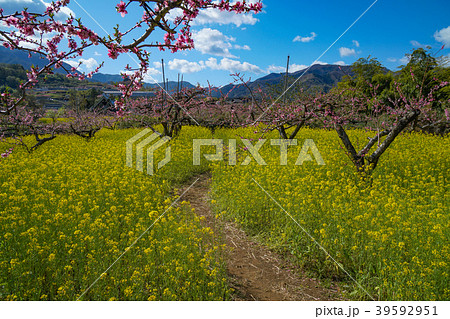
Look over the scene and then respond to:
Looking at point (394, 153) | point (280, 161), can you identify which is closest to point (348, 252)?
point (280, 161)

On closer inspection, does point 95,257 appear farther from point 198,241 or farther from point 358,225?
point 358,225

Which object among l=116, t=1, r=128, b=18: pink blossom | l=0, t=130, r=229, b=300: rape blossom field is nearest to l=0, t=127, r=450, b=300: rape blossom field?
l=0, t=130, r=229, b=300: rape blossom field

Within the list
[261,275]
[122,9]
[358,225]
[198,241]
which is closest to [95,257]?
[198,241]

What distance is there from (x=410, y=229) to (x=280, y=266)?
2.20 m

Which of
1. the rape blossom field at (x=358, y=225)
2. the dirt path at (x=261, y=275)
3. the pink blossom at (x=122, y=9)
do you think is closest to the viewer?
the pink blossom at (x=122, y=9)

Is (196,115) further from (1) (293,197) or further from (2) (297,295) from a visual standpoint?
(2) (297,295)

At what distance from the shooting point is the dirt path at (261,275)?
4062 mm

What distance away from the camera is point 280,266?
4.79 metres

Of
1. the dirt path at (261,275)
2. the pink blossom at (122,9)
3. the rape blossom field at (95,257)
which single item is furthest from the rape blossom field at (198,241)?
the pink blossom at (122,9)

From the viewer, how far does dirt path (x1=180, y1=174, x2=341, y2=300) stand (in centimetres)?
406

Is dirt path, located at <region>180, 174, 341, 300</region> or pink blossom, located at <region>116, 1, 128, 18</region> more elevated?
pink blossom, located at <region>116, 1, 128, 18</region>

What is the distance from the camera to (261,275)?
455 centimetres

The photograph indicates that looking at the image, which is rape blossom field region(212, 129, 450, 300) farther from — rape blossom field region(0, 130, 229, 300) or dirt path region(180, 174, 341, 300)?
rape blossom field region(0, 130, 229, 300)

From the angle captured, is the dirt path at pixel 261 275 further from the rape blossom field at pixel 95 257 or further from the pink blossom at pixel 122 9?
the pink blossom at pixel 122 9
